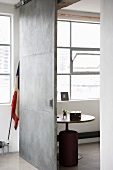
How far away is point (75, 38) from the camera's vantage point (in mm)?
7254

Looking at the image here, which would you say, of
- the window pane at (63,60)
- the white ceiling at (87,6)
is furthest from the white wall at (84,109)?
the white ceiling at (87,6)

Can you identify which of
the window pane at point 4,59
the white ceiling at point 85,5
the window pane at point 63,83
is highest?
the white ceiling at point 85,5

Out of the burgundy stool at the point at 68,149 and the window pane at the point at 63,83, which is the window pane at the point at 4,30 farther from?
the burgundy stool at the point at 68,149

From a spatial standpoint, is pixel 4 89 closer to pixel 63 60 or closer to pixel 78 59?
pixel 63 60

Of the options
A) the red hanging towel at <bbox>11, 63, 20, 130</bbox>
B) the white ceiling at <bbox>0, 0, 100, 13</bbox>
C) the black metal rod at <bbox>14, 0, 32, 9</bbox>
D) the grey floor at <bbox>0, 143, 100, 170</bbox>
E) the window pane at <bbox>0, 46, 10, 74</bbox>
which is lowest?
the grey floor at <bbox>0, 143, 100, 170</bbox>

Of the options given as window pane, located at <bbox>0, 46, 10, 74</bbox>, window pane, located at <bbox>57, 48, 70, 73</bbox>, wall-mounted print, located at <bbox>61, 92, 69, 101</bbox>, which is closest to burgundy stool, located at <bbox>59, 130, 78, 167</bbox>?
wall-mounted print, located at <bbox>61, 92, 69, 101</bbox>

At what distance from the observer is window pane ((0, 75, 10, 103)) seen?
6.40 meters

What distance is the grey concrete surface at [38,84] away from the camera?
4629 mm

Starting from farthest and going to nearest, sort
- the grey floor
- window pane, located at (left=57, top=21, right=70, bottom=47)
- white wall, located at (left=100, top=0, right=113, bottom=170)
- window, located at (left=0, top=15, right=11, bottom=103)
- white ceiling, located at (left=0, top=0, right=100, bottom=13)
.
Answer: window pane, located at (left=57, top=21, right=70, bottom=47)
window, located at (left=0, top=15, right=11, bottom=103)
white ceiling, located at (left=0, top=0, right=100, bottom=13)
the grey floor
white wall, located at (left=100, top=0, right=113, bottom=170)

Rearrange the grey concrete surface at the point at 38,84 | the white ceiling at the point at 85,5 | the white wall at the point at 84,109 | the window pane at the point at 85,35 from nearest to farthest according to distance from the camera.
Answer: the grey concrete surface at the point at 38,84
the white ceiling at the point at 85,5
the white wall at the point at 84,109
the window pane at the point at 85,35

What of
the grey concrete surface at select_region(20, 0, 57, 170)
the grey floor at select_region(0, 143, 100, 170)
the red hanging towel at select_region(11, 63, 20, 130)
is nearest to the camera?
the grey concrete surface at select_region(20, 0, 57, 170)

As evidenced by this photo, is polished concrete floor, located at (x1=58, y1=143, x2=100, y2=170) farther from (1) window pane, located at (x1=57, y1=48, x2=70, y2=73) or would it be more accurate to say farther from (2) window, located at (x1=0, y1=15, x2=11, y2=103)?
(2) window, located at (x1=0, y1=15, x2=11, y2=103)

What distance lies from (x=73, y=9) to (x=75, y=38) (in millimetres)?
730

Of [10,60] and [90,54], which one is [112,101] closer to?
[10,60]
